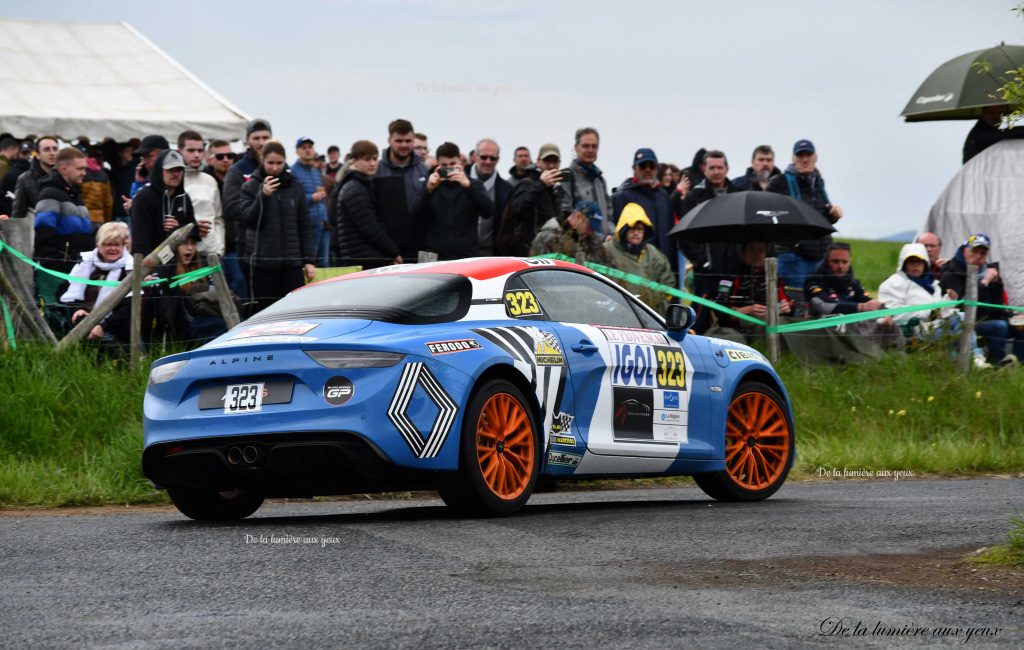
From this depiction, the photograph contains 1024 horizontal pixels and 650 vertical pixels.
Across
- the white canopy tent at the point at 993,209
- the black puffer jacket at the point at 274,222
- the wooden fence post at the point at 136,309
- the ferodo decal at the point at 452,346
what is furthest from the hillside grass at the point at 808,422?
the ferodo decal at the point at 452,346

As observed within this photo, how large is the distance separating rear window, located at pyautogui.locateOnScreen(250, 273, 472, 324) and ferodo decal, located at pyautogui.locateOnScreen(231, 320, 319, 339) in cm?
18

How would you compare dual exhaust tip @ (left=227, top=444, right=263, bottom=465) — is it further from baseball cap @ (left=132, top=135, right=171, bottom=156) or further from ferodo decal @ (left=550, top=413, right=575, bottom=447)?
baseball cap @ (left=132, top=135, right=171, bottom=156)

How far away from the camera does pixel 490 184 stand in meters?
17.1

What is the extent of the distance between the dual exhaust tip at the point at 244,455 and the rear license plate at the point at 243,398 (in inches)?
7.9

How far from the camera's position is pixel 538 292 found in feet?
33.2

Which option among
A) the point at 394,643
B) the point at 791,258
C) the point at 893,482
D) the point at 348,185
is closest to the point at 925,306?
the point at 791,258

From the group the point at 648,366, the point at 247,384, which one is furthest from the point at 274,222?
the point at 247,384

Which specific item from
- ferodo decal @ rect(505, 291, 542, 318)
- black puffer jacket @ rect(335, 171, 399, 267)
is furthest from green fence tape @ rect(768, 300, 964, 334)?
ferodo decal @ rect(505, 291, 542, 318)

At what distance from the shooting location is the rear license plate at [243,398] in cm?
880

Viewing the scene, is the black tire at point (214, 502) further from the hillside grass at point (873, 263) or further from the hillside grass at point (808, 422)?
the hillside grass at point (873, 263)

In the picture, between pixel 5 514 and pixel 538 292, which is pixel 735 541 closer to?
pixel 538 292

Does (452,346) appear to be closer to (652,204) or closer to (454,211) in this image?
(454,211)

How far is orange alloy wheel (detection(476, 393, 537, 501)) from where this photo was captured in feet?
29.8

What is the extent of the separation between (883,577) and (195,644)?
305 centimetres
